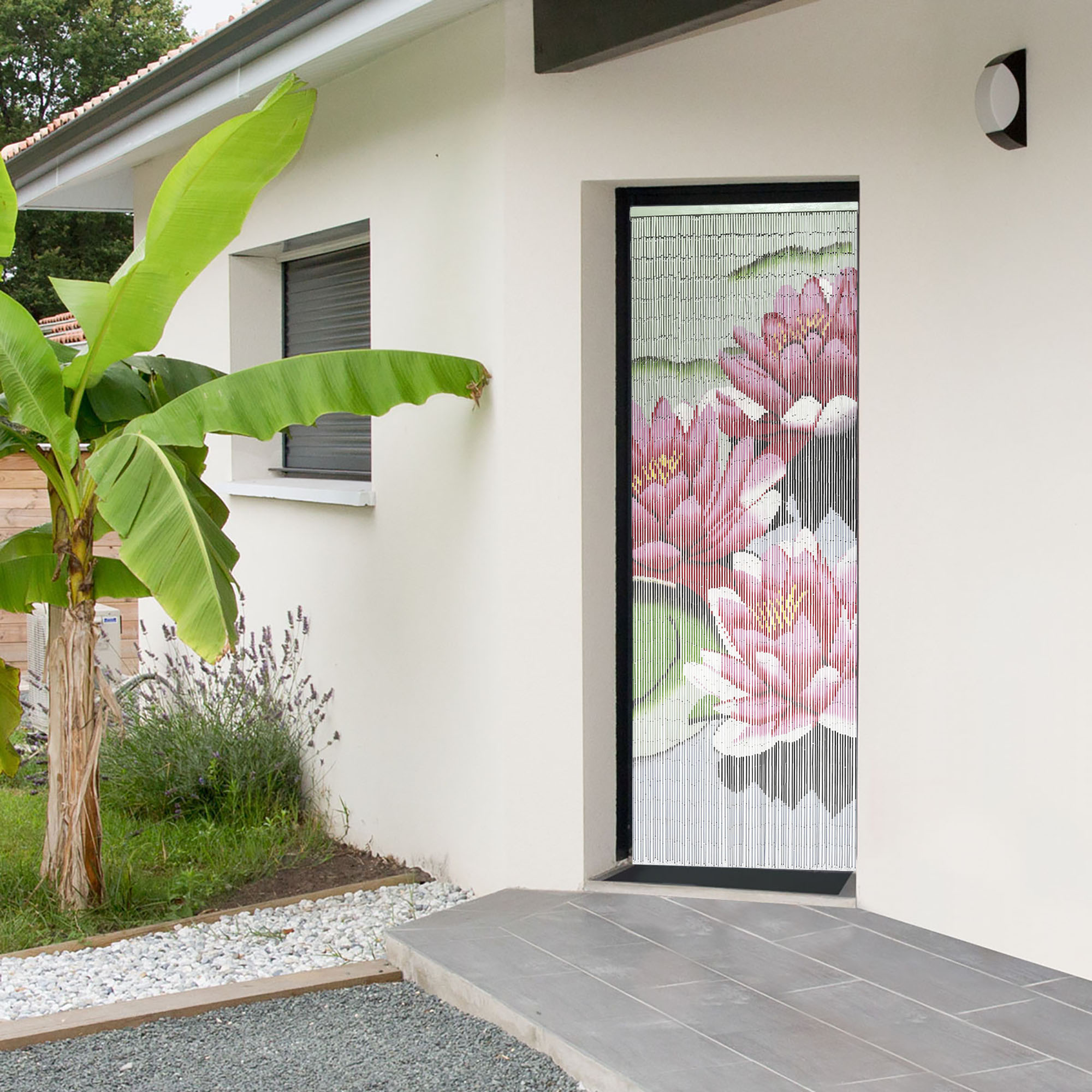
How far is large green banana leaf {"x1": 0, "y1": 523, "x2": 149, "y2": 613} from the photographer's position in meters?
5.98

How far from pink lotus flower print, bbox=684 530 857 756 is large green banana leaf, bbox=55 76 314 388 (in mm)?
2575

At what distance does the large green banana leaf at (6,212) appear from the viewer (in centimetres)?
538

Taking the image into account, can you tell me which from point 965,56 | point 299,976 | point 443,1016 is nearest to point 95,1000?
point 299,976

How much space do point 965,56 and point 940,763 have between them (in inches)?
107

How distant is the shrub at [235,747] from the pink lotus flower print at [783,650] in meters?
2.34

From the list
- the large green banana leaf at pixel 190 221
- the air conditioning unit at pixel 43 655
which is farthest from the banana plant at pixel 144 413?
the air conditioning unit at pixel 43 655

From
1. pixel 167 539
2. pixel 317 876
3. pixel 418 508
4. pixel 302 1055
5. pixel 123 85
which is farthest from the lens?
pixel 123 85

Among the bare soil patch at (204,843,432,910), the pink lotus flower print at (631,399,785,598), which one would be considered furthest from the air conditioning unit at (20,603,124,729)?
the pink lotus flower print at (631,399,785,598)

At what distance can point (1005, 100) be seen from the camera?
15.3 feet

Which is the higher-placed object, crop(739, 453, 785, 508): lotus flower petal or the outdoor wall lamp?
the outdoor wall lamp

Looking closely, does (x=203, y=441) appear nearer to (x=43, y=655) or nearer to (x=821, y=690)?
(x=821, y=690)

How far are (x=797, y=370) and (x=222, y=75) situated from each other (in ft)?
10.6

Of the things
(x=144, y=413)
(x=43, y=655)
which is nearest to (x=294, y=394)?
(x=144, y=413)

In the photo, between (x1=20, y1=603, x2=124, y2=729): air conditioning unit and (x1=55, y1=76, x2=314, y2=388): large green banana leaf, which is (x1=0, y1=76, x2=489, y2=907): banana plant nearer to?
(x1=55, y1=76, x2=314, y2=388): large green banana leaf
